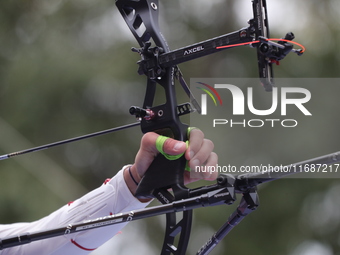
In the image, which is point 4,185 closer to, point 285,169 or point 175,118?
point 175,118

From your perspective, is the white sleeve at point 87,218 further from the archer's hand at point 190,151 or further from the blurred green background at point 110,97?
the blurred green background at point 110,97

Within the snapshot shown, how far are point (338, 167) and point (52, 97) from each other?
354 centimetres

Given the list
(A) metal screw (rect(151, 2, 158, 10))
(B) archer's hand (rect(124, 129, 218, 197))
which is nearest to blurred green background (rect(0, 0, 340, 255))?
(A) metal screw (rect(151, 2, 158, 10))

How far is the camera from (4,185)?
4.73m

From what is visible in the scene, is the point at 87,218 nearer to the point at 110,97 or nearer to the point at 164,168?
the point at 164,168

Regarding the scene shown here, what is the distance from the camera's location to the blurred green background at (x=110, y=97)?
416 cm

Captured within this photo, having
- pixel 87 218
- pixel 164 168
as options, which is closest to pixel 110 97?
pixel 87 218

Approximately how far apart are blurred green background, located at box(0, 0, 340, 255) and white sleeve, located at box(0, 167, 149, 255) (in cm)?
205

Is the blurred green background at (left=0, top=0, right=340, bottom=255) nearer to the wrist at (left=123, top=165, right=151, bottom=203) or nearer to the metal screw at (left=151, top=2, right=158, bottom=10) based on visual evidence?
the metal screw at (left=151, top=2, right=158, bottom=10)

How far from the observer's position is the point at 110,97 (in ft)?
15.8

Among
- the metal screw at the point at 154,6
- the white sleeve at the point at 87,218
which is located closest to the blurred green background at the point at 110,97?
the metal screw at the point at 154,6

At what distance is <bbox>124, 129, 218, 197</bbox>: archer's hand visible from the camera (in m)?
1.77

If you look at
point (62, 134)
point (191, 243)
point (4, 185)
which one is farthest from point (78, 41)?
point (191, 243)

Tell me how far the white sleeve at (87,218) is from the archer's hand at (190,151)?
157 mm
